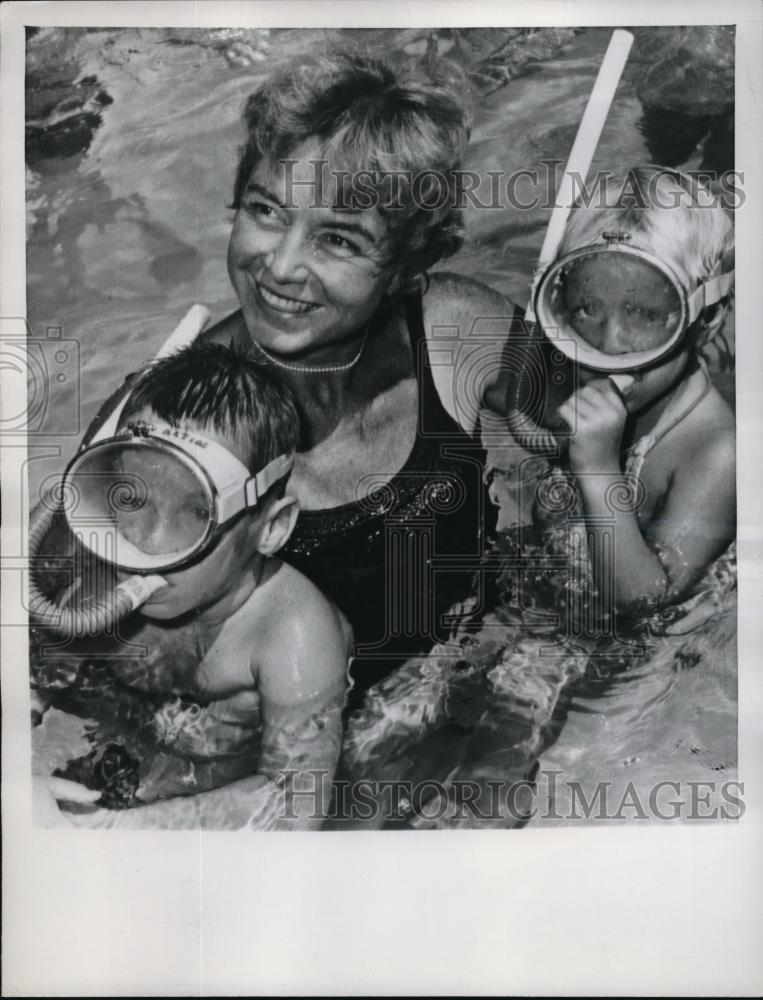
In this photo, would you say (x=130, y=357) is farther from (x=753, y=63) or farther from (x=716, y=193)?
(x=753, y=63)

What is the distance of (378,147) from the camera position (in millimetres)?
1889

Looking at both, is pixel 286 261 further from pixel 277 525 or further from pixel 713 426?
pixel 713 426

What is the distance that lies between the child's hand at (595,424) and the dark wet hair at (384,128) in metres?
0.47

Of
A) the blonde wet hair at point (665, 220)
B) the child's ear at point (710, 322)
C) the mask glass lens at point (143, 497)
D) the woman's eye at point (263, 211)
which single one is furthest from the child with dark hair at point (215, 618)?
the child's ear at point (710, 322)

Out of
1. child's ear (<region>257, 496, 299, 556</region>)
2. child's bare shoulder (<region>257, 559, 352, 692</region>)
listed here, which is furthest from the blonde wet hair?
child's bare shoulder (<region>257, 559, 352, 692</region>)

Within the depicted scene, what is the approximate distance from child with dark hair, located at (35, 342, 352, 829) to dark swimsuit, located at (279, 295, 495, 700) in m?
0.05

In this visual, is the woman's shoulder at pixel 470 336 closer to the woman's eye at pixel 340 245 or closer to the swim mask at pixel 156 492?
the woman's eye at pixel 340 245

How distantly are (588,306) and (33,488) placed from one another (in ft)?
4.31

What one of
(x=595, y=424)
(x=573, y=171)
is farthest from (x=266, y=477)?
(x=573, y=171)

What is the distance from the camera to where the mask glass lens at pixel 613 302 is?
6.27 feet

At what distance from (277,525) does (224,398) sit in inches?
12.1

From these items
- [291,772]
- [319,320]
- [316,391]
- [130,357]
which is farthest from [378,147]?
[291,772]

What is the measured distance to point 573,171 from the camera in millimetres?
1912

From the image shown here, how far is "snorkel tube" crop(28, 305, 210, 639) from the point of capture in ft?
6.23
